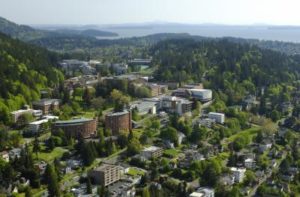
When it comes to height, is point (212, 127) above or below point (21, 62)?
below

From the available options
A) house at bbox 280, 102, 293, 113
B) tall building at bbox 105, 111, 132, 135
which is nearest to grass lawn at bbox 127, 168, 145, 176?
tall building at bbox 105, 111, 132, 135

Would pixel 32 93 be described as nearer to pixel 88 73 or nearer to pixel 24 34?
pixel 88 73

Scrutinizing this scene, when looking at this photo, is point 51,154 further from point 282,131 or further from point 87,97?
point 282,131

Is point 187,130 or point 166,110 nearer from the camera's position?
point 187,130

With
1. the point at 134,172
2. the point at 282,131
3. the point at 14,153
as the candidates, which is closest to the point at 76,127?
the point at 14,153

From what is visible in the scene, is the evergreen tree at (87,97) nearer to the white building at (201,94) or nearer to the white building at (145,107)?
the white building at (145,107)

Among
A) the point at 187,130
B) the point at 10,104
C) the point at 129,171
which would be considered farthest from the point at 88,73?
the point at 129,171

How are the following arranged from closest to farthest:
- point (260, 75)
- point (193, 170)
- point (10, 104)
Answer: point (193, 170) < point (10, 104) < point (260, 75)
